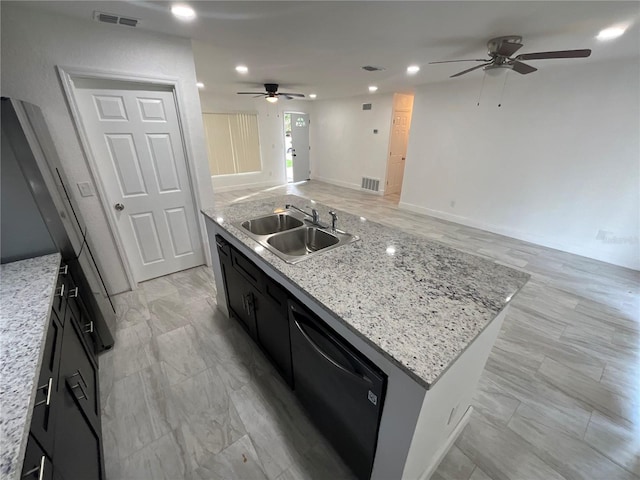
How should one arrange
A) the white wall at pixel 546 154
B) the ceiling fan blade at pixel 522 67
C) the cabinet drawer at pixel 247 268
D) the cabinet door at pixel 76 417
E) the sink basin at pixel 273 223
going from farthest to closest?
the white wall at pixel 546 154
the ceiling fan blade at pixel 522 67
the sink basin at pixel 273 223
the cabinet drawer at pixel 247 268
the cabinet door at pixel 76 417

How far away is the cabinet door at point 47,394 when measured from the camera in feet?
2.51

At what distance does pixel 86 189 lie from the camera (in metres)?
2.23

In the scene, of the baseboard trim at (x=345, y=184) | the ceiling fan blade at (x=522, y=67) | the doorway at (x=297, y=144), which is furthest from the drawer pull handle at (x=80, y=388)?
the doorway at (x=297, y=144)

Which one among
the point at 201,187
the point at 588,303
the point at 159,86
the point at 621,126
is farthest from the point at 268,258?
the point at 621,126

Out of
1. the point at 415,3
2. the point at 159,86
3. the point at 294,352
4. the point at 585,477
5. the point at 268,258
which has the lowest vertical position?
the point at 585,477

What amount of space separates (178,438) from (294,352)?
32.2 inches

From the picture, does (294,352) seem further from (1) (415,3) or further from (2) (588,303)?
(2) (588,303)

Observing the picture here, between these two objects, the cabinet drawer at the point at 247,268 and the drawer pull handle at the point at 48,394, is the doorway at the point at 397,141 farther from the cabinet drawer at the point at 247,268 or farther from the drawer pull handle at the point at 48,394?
the drawer pull handle at the point at 48,394

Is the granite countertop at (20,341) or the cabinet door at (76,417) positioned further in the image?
the cabinet door at (76,417)

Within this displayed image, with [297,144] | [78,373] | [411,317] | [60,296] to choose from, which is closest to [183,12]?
[60,296]

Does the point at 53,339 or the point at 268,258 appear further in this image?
the point at 268,258

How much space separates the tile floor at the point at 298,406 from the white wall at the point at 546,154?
120cm

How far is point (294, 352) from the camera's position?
1400 mm

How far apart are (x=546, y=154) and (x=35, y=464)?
5260 millimetres
